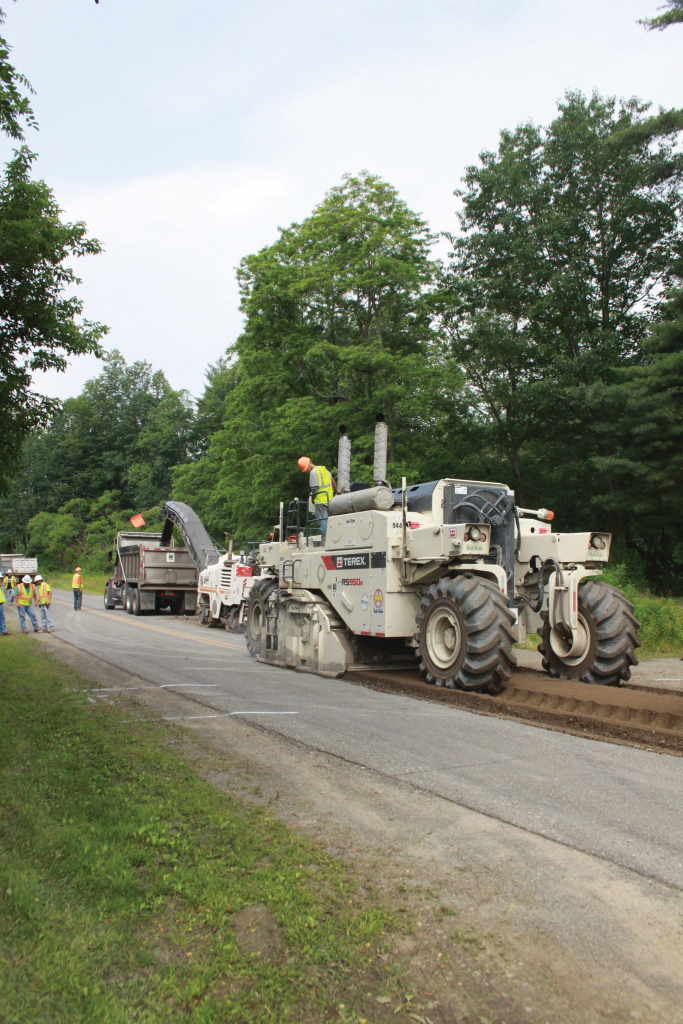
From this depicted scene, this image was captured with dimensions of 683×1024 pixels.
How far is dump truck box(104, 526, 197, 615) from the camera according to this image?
29.2 m

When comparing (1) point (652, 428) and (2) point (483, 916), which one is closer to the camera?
(2) point (483, 916)

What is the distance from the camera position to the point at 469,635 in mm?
9641

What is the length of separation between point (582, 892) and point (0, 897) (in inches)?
112

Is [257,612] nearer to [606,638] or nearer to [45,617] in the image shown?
[606,638]

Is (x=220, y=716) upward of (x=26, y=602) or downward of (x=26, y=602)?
downward

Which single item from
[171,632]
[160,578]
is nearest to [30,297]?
[171,632]

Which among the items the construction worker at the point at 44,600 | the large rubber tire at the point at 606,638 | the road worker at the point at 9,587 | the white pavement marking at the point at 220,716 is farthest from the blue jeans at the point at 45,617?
the road worker at the point at 9,587

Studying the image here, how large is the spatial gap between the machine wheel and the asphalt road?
2015mm

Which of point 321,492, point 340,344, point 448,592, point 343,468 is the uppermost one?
point 340,344

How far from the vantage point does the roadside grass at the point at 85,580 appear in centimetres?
5491

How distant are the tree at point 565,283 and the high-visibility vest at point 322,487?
12.8 metres

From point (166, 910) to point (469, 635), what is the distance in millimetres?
6209

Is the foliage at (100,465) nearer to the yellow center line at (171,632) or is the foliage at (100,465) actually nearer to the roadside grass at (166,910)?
the yellow center line at (171,632)

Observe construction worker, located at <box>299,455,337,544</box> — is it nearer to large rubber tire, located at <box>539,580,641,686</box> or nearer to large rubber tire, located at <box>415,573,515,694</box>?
large rubber tire, located at <box>415,573,515,694</box>
